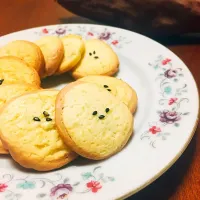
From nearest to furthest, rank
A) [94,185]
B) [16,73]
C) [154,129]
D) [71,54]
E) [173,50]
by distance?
[94,185], [154,129], [16,73], [71,54], [173,50]

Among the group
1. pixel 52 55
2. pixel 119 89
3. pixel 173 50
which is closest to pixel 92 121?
pixel 119 89

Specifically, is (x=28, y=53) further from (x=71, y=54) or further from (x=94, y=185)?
(x=94, y=185)

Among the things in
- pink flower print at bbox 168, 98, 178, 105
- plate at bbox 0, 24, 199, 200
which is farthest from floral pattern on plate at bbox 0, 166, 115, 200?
pink flower print at bbox 168, 98, 178, 105

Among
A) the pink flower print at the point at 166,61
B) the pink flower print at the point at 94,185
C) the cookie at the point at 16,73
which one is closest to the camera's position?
the pink flower print at the point at 94,185

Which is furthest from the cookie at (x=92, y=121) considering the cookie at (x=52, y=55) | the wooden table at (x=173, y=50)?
the cookie at (x=52, y=55)

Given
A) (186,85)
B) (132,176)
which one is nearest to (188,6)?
(186,85)

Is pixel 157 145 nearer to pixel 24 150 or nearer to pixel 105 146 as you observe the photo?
pixel 105 146

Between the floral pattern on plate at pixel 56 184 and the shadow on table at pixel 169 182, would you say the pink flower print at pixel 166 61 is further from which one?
the floral pattern on plate at pixel 56 184
